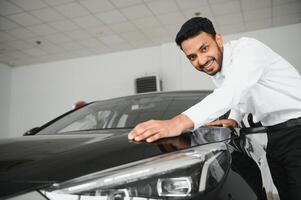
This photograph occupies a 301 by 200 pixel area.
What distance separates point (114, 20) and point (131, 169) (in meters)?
4.87

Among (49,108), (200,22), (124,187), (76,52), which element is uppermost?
(76,52)

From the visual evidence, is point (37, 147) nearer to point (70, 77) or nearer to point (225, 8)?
point (225, 8)

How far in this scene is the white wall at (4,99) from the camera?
743 cm

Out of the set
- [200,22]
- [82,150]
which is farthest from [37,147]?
[200,22]

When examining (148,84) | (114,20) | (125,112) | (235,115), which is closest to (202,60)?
(235,115)

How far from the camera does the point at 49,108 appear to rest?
24.2 feet

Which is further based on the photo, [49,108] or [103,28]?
[49,108]

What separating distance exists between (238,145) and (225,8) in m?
4.42

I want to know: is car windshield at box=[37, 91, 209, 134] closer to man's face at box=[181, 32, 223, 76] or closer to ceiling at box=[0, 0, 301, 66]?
man's face at box=[181, 32, 223, 76]

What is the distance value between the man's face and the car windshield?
19 centimetres

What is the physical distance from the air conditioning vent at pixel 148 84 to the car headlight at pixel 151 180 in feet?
18.4

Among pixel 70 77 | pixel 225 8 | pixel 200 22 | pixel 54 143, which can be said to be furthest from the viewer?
pixel 70 77

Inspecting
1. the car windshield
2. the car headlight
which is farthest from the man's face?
the car headlight

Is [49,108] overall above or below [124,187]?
above
